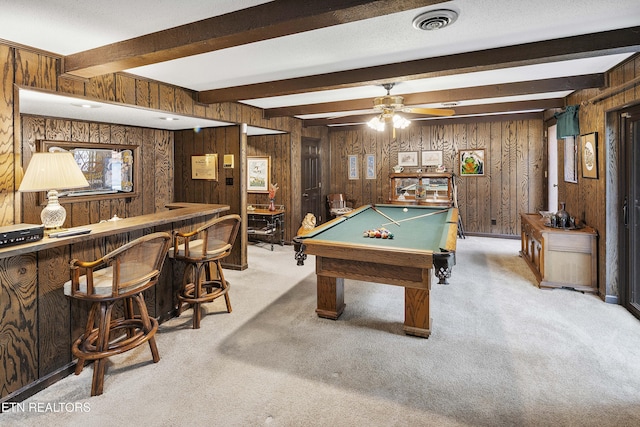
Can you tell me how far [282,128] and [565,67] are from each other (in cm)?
418

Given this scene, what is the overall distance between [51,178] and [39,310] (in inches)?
35.4

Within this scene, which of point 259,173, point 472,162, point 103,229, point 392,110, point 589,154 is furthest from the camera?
point 472,162

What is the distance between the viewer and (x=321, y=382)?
7.80ft

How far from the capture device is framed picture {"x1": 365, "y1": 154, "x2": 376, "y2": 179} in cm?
815

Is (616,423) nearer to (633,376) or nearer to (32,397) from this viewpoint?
(633,376)

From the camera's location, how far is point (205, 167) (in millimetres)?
5465

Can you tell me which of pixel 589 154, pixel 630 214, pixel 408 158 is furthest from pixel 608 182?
pixel 408 158

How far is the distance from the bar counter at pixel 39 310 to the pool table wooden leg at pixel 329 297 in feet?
5.64

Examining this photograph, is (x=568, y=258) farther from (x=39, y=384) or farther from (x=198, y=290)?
(x=39, y=384)

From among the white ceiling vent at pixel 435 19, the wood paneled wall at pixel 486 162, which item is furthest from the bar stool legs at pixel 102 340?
the wood paneled wall at pixel 486 162

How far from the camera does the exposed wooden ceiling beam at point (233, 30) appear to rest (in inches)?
68.6

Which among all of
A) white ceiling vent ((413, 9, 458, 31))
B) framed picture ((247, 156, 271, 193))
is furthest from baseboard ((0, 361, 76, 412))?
framed picture ((247, 156, 271, 193))

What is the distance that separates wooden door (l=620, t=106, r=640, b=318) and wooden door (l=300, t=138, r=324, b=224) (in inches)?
194

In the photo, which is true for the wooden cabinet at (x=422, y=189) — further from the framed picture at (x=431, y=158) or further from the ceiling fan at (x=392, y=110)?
the ceiling fan at (x=392, y=110)
